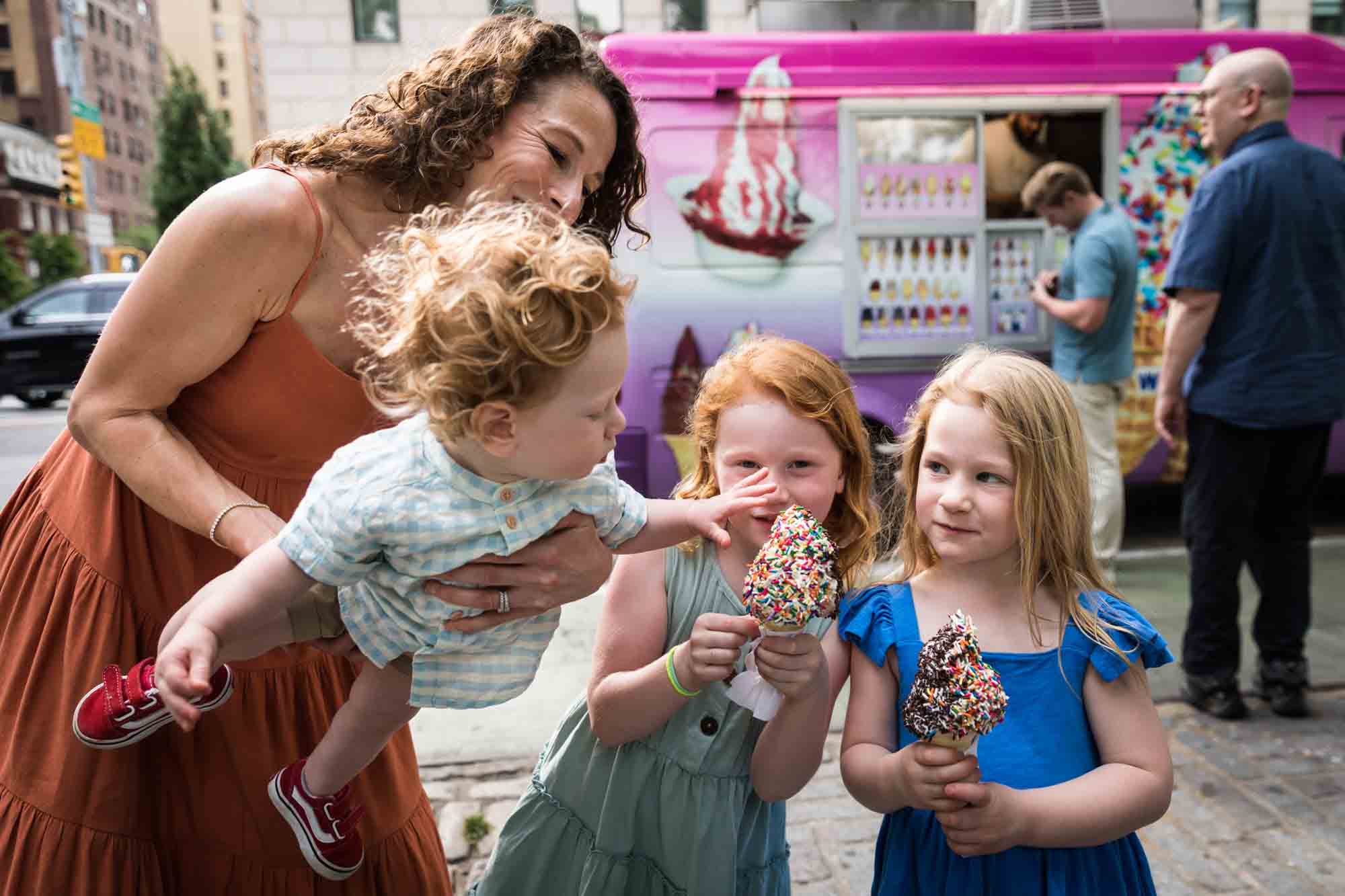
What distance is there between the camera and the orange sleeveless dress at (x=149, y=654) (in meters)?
1.60

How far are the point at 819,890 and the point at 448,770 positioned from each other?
4.72 ft

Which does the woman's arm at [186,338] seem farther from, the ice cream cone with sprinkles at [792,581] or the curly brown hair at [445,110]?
the ice cream cone with sprinkles at [792,581]

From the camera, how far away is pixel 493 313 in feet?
4.42

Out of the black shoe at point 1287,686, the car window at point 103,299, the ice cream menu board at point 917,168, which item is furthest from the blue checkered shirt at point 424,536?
the car window at point 103,299

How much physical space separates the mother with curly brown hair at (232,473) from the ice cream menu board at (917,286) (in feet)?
13.8

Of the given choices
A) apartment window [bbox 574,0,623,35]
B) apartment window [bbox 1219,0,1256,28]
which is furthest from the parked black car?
apartment window [bbox 1219,0,1256,28]

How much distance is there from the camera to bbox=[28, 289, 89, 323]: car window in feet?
49.4

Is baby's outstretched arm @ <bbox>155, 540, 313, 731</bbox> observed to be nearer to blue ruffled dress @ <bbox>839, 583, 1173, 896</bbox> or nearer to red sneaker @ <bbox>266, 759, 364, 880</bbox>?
red sneaker @ <bbox>266, 759, 364, 880</bbox>

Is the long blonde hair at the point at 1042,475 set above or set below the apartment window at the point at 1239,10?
below

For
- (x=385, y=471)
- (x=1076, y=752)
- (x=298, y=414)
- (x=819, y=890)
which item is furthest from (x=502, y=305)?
(x=819, y=890)

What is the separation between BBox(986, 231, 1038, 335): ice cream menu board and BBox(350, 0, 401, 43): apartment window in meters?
11.1

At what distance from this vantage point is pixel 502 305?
1.36 m

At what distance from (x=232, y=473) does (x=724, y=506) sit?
0.84 meters

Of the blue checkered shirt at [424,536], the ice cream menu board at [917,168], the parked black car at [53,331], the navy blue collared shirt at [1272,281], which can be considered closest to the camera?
the blue checkered shirt at [424,536]
